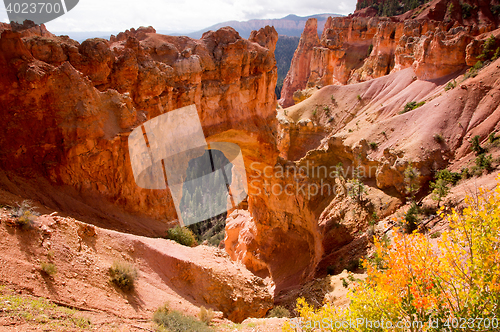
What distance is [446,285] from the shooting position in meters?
7.22

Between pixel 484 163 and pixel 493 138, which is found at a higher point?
pixel 493 138

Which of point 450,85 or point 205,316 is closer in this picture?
point 205,316

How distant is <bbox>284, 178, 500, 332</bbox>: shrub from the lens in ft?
20.8

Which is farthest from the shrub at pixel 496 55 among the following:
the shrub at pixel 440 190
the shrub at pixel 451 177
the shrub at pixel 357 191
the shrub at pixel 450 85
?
the shrub at pixel 357 191

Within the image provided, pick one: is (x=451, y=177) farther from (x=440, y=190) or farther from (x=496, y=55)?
(x=496, y=55)

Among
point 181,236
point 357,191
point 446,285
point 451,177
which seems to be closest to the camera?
point 446,285

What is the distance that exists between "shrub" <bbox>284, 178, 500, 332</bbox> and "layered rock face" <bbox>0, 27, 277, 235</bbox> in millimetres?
9114

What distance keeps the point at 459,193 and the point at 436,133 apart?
1038 centimetres

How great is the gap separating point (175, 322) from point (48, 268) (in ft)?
11.4

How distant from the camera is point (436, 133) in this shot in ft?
87.5

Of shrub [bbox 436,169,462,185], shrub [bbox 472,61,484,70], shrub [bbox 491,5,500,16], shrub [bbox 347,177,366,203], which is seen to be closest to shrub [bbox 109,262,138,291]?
shrub [bbox 347,177,366,203]

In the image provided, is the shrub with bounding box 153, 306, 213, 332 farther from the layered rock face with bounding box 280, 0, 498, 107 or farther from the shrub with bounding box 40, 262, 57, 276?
the layered rock face with bounding box 280, 0, 498, 107

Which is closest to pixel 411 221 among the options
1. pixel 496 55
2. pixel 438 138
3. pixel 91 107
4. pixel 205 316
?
pixel 438 138

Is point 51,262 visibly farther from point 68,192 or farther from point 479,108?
point 479,108
